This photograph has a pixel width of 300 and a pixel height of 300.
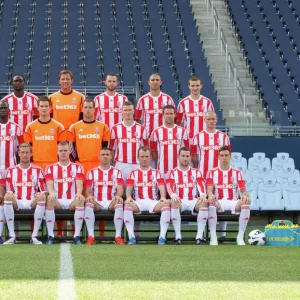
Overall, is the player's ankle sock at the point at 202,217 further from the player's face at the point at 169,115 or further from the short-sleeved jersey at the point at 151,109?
the short-sleeved jersey at the point at 151,109

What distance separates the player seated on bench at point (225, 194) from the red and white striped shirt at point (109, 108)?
1.59 meters

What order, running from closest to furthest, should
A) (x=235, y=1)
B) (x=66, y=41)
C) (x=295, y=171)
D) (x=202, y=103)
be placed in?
1. (x=202, y=103)
2. (x=295, y=171)
3. (x=66, y=41)
4. (x=235, y=1)

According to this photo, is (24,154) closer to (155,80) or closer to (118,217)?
(118,217)

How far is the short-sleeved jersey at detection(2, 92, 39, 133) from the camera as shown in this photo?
37.4ft

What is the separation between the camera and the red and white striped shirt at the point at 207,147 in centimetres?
1139

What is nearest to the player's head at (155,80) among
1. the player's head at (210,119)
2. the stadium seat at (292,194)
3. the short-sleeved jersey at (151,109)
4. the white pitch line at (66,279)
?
the short-sleeved jersey at (151,109)

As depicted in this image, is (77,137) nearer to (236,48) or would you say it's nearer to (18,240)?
(18,240)

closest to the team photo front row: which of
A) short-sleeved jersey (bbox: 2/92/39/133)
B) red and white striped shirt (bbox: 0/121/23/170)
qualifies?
red and white striped shirt (bbox: 0/121/23/170)

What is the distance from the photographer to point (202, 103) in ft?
37.9

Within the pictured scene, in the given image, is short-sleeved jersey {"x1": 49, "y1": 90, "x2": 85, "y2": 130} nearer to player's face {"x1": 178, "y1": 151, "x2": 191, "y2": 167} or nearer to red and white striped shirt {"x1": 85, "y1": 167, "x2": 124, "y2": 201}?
red and white striped shirt {"x1": 85, "y1": 167, "x2": 124, "y2": 201}

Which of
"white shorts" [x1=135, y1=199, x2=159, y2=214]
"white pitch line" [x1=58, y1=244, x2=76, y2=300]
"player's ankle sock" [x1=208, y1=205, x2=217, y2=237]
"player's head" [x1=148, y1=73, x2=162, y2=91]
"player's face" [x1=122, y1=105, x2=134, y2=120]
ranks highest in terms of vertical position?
"player's head" [x1=148, y1=73, x2=162, y2=91]

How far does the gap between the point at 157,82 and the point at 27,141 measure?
1.91 meters

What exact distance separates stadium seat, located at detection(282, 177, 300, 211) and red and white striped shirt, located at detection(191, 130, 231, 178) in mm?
4329

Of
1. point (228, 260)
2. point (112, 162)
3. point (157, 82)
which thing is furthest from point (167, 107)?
point (228, 260)
